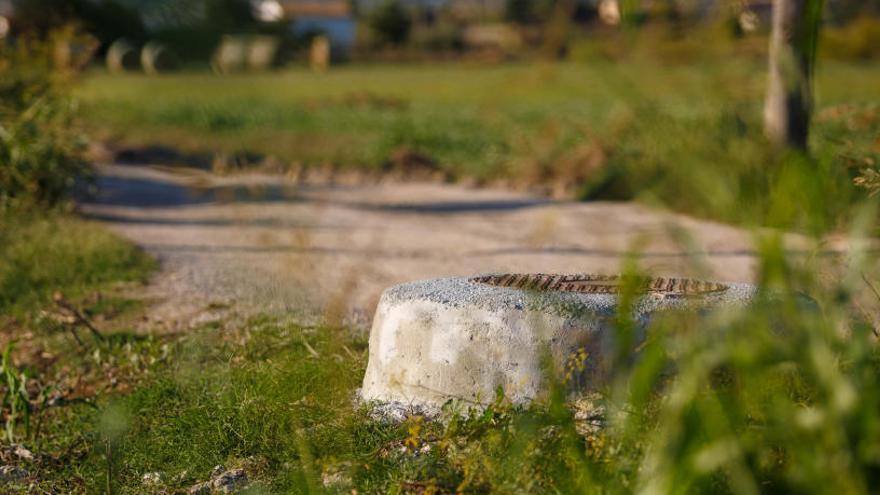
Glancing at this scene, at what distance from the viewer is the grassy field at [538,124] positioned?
3.96 ft

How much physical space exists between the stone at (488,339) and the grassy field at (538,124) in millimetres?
552

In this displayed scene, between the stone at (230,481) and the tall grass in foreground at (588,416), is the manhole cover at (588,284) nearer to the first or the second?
the tall grass in foreground at (588,416)

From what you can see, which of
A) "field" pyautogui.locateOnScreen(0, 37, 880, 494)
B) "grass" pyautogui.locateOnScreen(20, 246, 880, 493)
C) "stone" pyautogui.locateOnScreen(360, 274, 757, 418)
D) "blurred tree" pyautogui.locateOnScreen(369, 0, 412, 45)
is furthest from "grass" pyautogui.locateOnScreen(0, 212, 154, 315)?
"stone" pyautogui.locateOnScreen(360, 274, 757, 418)

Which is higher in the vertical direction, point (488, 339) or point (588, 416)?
point (488, 339)

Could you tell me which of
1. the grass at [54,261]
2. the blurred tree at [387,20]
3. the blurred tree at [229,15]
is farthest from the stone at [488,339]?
the grass at [54,261]

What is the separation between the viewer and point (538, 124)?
54.0 feet

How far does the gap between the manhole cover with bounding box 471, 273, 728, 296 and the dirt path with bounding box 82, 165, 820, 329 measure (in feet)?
0.82

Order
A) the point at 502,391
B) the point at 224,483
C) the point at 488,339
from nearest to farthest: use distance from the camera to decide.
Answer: the point at 502,391 → the point at 224,483 → the point at 488,339

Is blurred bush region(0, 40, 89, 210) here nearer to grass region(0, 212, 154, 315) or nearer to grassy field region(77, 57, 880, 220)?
grass region(0, 212, 154, 315)

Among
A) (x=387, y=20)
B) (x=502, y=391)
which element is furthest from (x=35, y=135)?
(x=502, y=391)

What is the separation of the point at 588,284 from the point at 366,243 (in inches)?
160

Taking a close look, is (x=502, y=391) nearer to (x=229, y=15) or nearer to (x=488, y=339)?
(x=488, y=339)

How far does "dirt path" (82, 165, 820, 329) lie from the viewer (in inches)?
225

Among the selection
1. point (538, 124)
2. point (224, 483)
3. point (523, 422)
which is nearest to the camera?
point (523, 422)
